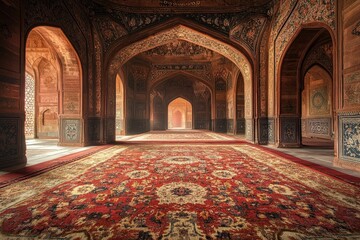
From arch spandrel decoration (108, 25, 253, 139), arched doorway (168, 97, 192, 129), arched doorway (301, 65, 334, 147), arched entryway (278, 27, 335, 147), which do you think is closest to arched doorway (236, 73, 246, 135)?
arched doorway (301, 65, 334, 147)

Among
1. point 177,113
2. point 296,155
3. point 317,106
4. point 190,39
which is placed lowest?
point 296,155

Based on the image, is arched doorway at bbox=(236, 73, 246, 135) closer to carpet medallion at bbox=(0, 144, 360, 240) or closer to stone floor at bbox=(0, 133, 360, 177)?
stone floor at bbox=(0, 133, 360, 177)

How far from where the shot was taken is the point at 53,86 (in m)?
9.30

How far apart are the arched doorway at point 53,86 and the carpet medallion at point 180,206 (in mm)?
3780

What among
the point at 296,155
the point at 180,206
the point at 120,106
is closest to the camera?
the point at 180,206

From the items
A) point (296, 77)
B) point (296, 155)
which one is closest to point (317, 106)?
point (296, 77)

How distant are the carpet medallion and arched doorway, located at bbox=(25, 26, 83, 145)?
3780mm

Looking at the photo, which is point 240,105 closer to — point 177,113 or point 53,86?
point 53,86

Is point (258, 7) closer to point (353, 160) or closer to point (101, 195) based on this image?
point (353, 160)

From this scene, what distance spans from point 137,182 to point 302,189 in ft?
7.02

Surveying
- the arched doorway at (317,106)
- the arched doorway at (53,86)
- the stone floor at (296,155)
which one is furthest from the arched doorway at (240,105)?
the arched doorway at (53,86)

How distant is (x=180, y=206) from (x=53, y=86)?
32.6 ft

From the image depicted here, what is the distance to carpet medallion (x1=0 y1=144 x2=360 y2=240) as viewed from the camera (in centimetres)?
150

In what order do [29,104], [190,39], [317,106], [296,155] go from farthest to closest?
1. [317,106]
2. [29,104]
3. [190,39]
4. [296,155]
